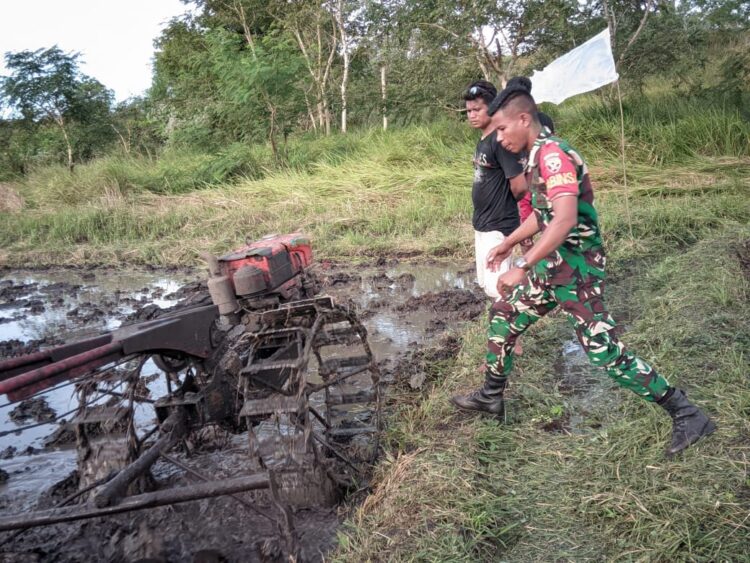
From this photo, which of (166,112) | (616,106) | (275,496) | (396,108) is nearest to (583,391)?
(275,496)

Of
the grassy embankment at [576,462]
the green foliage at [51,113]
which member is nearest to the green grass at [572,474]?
the grassy embankment at [576,462]

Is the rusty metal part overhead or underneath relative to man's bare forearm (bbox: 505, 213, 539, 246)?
underneath

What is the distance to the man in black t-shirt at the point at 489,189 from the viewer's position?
3.87 m

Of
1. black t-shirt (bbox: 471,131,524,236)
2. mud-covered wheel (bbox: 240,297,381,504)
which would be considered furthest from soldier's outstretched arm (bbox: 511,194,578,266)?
black t-shirt (bbox: 471,131,524,236)

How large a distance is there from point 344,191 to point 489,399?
8407mm

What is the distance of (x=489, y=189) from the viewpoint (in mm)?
4039

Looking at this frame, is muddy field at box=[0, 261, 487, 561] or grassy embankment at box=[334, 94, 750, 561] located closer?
grassy embankment at box=[334, 94, 750, 561]

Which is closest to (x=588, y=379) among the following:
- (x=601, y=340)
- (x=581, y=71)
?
(x=601, y=340)

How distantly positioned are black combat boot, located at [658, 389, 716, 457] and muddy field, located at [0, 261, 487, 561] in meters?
1.55

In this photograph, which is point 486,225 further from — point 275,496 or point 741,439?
point 275,496

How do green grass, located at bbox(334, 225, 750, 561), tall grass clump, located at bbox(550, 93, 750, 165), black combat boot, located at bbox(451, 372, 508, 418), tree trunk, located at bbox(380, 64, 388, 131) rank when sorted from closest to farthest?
green grass, located at bbox(334, 225, 750, 561) → black combat boot, located at bbox(451, 372, 508, 418) → tall grass clump, located at bbox(550, 93, 750, 165) → tree trunk, located at bbox(380, 64, 388, 131)

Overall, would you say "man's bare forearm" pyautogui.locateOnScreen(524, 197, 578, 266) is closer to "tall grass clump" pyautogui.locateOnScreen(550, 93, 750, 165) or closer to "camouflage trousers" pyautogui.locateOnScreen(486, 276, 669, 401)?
"camouflage trousers" pyautogui.locateOnScreen(486, 276, 669, 401)

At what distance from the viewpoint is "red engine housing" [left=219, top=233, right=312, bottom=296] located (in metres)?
3.48

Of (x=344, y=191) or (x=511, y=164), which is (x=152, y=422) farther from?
(x=344, y=191)
